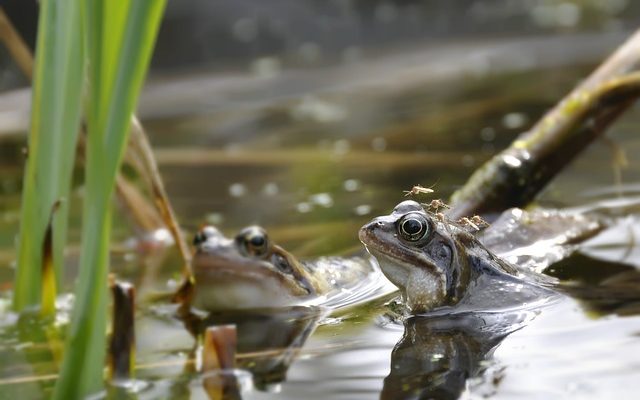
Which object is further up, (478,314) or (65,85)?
(65,85)

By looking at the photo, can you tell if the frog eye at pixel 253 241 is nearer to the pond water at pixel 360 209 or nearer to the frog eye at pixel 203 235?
the frog eye at pixel 203 235

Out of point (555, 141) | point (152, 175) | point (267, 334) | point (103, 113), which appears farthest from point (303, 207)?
point (103, 113)

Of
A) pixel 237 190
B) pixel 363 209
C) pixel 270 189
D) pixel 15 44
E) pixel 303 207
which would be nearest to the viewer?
pixel 15 44

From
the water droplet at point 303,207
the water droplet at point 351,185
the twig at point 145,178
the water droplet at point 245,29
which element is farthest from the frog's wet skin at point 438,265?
the water droplet at point 245,29

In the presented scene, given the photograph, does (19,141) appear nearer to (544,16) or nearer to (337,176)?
(337,176)

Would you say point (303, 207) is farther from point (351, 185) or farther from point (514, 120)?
point (514, 120)

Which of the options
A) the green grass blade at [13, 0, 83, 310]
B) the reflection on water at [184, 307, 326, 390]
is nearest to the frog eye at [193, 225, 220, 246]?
the reflection on water at [184, 307, 326, 390]

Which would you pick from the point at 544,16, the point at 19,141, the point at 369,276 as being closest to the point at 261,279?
the point at 369,276
